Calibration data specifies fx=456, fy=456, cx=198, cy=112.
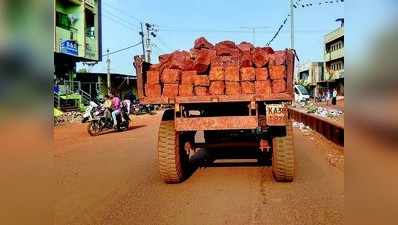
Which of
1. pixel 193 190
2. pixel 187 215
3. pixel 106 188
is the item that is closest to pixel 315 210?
pixel 187 215

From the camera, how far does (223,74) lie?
639cm

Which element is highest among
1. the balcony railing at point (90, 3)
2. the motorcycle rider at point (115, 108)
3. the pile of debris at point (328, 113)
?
the balcony railing at point (90, 3)

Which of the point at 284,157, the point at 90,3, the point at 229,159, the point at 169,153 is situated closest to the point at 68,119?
the point at 90,3

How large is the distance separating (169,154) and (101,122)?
10.4 m

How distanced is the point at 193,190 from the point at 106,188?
1266 millimetres

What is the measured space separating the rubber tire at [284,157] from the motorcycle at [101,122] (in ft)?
34.1

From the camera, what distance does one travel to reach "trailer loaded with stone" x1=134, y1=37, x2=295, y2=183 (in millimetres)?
6285

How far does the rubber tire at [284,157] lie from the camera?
648cm

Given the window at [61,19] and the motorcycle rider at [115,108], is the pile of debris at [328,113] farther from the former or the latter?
the window at [61,19]

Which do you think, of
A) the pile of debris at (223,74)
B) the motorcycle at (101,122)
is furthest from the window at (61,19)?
the motorcycle at (101,122)

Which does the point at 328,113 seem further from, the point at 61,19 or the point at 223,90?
the point at 61,19

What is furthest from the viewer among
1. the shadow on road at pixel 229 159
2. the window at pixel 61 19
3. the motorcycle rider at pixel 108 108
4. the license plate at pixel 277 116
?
the motorcycle rider at pixel 108 108
